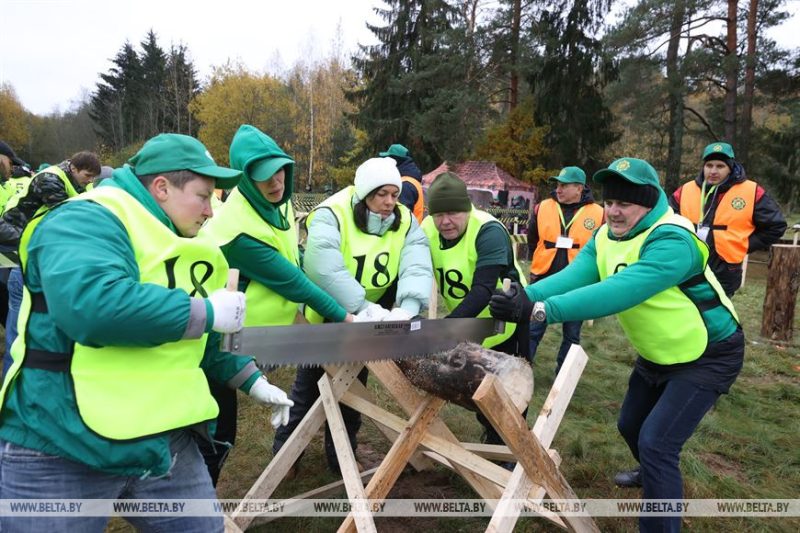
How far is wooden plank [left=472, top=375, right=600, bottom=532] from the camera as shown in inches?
87.3

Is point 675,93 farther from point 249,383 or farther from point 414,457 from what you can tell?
point 249,383

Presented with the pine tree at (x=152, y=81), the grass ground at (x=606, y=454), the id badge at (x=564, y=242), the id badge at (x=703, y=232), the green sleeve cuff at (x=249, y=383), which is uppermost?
the pine tree at (x=152, y=81)

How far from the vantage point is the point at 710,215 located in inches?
209

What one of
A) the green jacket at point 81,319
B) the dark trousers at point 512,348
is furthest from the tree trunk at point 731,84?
the green jacket at point 81,319

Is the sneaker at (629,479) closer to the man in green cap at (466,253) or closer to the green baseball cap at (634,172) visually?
the man in green cap at (466,253)

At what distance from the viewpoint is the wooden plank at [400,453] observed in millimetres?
2752

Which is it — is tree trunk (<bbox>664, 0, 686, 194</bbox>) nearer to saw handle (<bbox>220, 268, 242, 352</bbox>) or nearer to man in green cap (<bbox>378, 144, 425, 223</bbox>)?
man in green cap (<bbox>378, 144, 425, 223</bbox>)

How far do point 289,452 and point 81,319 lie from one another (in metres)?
2.03

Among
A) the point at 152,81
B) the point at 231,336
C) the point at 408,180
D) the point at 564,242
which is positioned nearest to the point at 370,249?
the point at 231,336

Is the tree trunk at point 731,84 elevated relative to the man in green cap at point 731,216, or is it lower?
elevated

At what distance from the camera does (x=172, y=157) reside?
183 centimetres

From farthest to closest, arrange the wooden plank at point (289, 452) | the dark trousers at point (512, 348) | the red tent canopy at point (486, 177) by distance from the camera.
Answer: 1. the red tent canopy at point (486, 177)
2. the dark trousers at point (512, 348)
3. the wooden plank at point (289, 452)

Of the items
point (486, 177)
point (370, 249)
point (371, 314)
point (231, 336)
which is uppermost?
point (486, 177)

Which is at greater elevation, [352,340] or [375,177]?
[375,177]
